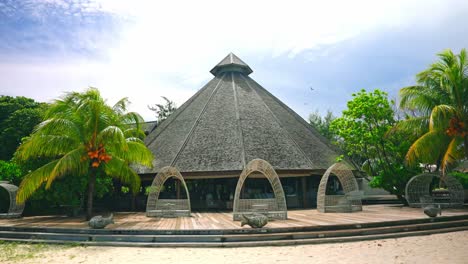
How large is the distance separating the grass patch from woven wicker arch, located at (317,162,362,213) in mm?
11316

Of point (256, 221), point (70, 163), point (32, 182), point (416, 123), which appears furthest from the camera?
point (416, 123)

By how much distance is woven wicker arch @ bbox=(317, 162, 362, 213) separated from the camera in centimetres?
1631

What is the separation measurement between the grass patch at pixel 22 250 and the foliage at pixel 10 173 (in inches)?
263

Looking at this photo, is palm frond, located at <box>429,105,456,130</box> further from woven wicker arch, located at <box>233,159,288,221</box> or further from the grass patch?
the grass patch

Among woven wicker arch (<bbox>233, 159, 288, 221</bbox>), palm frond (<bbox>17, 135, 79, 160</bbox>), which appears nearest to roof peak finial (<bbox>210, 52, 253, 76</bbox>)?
woven wicker arch (<bbox>233, 159, 288, 221</bbox>)

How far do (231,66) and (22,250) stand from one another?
2332 centimetres

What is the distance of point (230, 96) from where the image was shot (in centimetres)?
2578

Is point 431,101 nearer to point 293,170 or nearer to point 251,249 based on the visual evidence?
point 293,170

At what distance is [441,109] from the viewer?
15250mm

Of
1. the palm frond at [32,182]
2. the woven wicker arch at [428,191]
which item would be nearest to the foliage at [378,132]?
the woven wicker arch at [428,191]

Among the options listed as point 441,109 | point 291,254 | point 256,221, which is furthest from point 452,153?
point 291,254

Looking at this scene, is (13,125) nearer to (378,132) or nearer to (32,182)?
(32,182)

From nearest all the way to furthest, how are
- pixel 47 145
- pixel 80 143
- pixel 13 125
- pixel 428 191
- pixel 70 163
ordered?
1. pixel 70 163
2. pixel 47 145
3. pixel 80 143
4. pixel 428 191
5. pixel 13 125

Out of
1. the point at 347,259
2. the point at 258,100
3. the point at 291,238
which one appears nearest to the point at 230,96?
the point at 258,100
